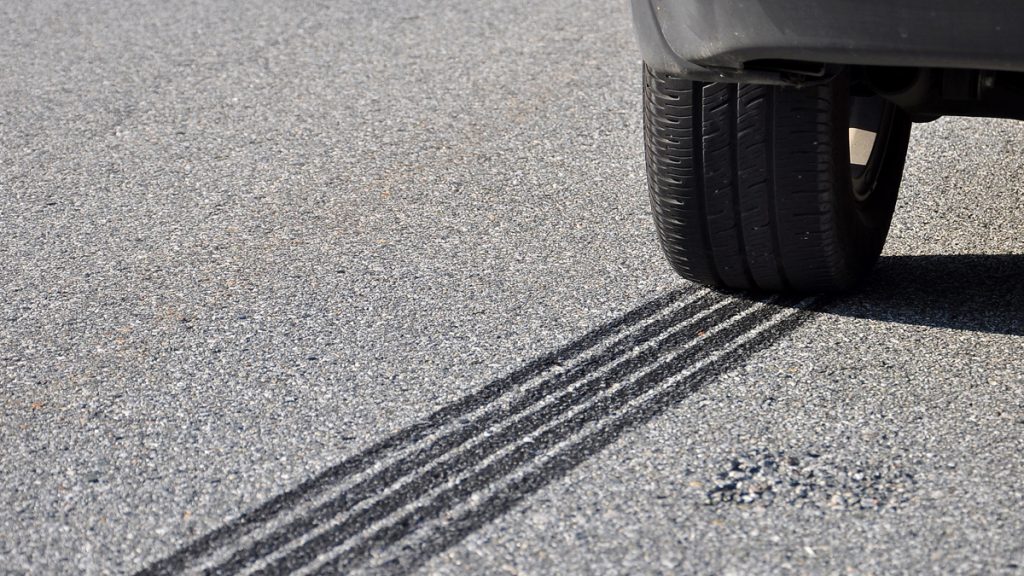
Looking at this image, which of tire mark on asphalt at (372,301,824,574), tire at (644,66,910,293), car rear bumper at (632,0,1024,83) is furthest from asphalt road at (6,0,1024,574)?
car rear bumper at (632,0,1024,83)

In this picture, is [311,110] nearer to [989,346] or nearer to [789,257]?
[789,257]

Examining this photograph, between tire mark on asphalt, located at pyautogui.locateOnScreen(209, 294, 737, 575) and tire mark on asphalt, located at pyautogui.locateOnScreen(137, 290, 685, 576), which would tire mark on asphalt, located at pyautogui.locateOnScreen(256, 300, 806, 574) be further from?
tire mark on asphalt, located at pyautogui.locateOnScreen(137, 290, 685, 576)

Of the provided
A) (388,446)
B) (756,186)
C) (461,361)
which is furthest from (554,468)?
(756,186)

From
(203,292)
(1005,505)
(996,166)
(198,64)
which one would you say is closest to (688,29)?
(1005,505)

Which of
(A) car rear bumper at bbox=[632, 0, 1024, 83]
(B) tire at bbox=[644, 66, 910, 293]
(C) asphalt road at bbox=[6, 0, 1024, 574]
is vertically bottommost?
(C) asphalt road at bbox=[6, 0, 1024, 574]

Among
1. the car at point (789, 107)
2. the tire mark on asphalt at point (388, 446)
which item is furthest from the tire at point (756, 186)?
the tire mark on asphalt at point (388, 446)

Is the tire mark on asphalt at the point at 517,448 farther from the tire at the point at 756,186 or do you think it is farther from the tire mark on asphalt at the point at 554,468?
the tire at the point at 756,186

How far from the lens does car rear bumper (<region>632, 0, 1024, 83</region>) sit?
7.63ft

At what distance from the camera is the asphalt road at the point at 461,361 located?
93.4 inches

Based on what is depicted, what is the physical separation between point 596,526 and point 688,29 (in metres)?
1.01

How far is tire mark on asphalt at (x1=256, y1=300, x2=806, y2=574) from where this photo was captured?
2.34 meters

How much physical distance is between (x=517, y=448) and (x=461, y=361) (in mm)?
431

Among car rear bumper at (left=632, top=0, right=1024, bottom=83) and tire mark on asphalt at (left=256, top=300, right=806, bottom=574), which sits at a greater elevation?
car rear bumper at (left=632, top=0, right=1024, bottom=83)

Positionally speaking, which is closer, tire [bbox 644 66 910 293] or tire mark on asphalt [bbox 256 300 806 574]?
tire mark on asphalt [bbox 256 300 806 574]
